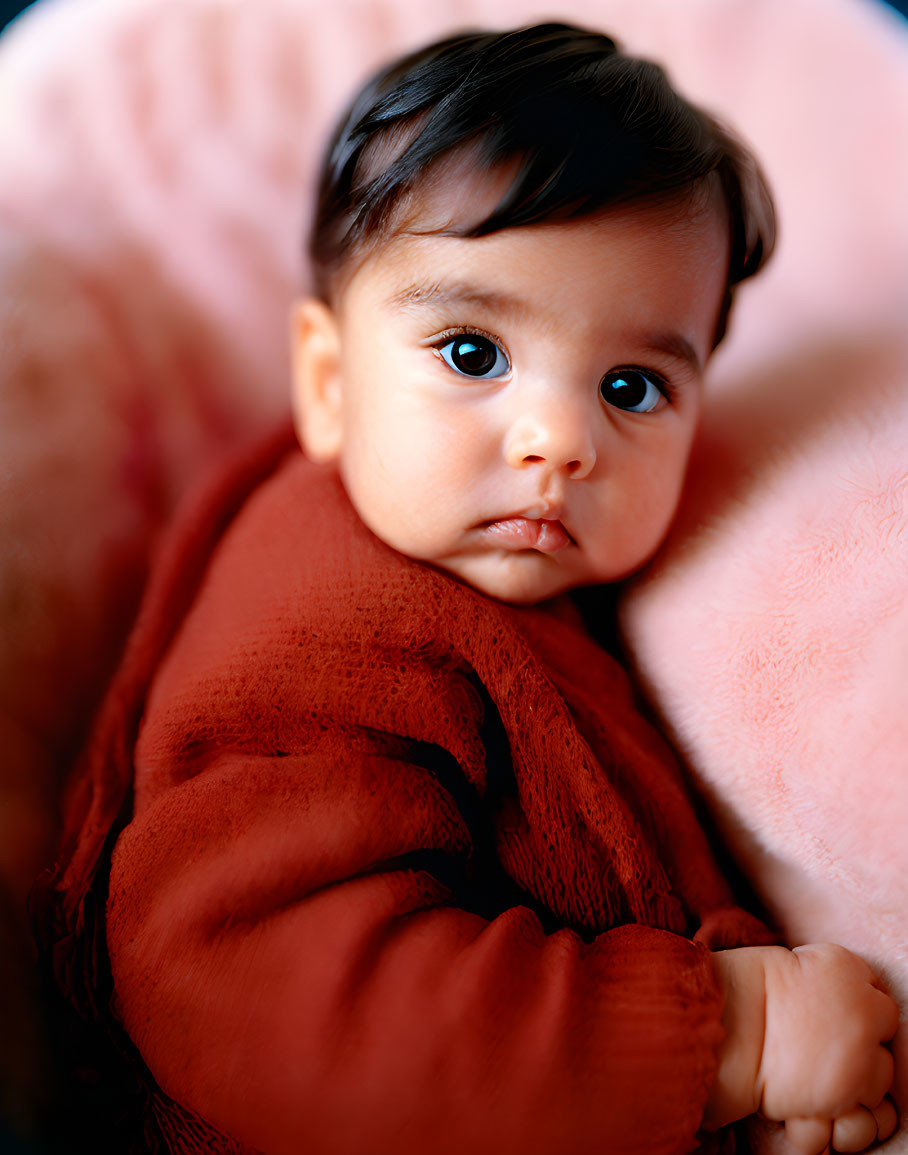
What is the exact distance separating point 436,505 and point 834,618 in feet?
1.01

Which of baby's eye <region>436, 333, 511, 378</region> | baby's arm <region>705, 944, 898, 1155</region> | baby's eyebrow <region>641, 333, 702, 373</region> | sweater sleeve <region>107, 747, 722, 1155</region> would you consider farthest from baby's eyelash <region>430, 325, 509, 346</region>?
baby's arm <region>705, 944, 898, 1155</region>

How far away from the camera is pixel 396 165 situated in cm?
72

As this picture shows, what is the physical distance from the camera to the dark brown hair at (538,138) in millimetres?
673

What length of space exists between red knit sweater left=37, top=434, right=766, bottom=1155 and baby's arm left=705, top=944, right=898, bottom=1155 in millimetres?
36

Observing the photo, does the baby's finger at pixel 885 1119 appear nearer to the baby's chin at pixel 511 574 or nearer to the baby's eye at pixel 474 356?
the baby's chin at pixel 511 574

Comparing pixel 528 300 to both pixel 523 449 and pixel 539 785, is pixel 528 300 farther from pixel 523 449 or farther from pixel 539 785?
pixel 539 785

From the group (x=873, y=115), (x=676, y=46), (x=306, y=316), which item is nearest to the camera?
(x=306, y=316)

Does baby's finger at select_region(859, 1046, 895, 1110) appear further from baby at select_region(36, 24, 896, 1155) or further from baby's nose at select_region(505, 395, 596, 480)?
baby's nose at select_region(505, 395, 596, 480)

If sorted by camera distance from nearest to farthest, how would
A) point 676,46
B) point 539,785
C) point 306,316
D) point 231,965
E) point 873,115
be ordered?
point 231,965
point 539,785
point 306,316
point 873,115
point 676,46

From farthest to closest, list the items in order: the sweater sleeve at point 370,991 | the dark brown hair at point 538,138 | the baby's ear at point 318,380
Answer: the baby's ear at point 318,380 < the dark brown hair at point 538,138 < the sweater sleeve at point 370,991

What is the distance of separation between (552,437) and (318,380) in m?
0.28

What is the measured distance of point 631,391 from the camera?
0.77 m

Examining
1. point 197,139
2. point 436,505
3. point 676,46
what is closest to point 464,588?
point 436,505

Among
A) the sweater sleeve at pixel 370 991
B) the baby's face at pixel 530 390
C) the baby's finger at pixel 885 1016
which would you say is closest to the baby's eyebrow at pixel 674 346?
the baby's face at pixel 530 390
